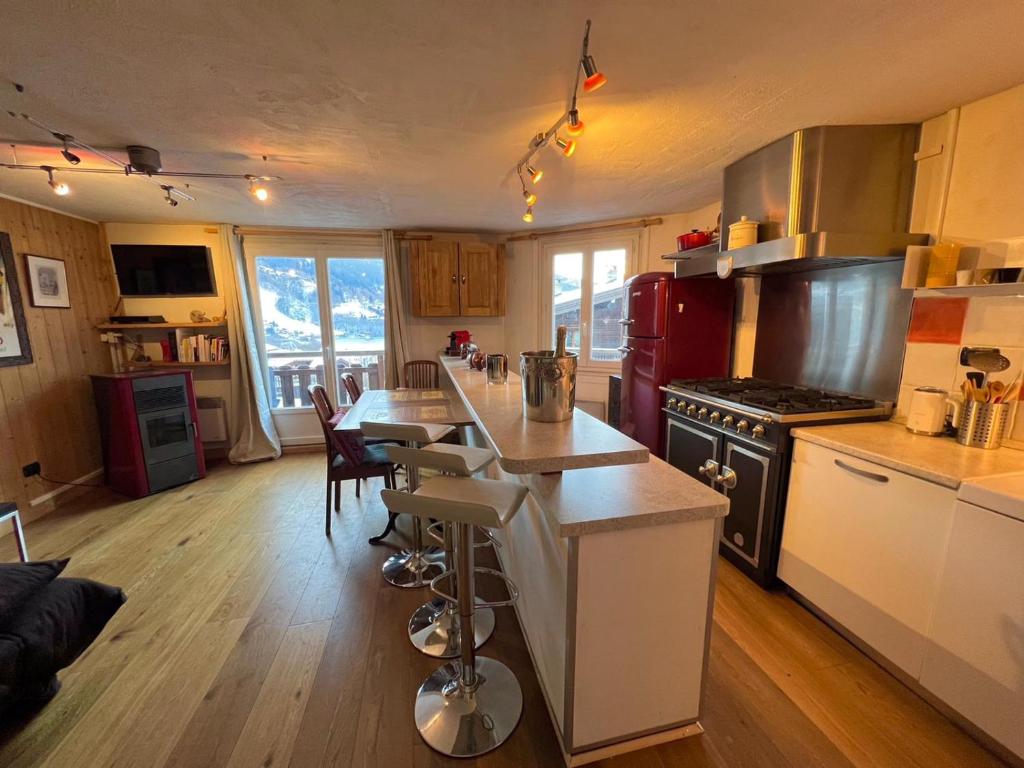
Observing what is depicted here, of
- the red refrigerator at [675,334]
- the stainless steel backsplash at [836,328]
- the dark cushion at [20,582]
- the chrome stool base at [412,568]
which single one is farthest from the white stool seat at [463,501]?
the stainless steel backsplash at [836,328]

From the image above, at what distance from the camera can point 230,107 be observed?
67.1 inches

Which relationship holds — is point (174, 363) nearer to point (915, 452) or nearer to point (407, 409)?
point (407, 409)

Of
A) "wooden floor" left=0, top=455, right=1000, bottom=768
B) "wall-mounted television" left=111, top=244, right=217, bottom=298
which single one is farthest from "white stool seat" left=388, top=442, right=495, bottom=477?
"wall-mounted television" left=111, top=244, right=217, bottom=298

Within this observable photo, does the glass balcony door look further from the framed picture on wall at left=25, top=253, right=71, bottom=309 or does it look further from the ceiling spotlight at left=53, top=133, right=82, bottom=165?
the ceiling spotlight at left=53, top=133, right=82, bottom=165

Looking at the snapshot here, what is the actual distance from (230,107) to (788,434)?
2.93 m

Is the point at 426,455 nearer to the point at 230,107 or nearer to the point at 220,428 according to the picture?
the point at 230,107

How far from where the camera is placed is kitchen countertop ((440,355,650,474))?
1013 millimetres

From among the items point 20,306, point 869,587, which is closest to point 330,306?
point 20,306

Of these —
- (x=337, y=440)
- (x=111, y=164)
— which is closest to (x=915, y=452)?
(x=337, y=440)

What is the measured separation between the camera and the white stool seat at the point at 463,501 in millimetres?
1106

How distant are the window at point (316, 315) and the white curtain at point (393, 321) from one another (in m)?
0.22

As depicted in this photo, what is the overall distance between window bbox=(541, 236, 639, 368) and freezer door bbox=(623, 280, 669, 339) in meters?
0.74

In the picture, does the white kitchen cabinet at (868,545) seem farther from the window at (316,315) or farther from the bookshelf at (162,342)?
the bookshelf at (162,342)

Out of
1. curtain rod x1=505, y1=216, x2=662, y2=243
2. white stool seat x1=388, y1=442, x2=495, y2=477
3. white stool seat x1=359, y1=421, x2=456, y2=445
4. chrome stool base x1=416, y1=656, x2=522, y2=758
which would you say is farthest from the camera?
curtain rod x1=505, y1=216, x2=662, y2=243
